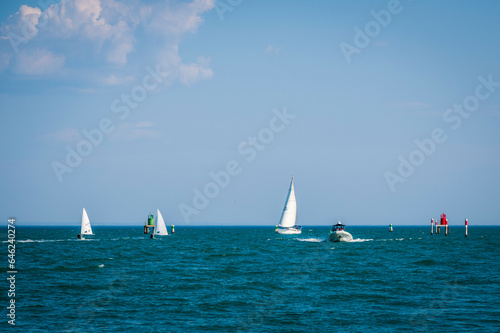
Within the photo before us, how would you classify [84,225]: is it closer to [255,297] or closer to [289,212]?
[289,212]

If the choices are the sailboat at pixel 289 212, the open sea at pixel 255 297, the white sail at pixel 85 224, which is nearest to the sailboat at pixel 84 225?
the white sail at pixel 85 224

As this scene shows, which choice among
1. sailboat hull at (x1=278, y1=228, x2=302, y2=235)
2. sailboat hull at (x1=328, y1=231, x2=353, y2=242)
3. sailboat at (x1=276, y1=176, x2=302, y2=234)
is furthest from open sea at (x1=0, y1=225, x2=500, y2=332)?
sailboat hull at (x1=278, y1=228, x2=302, y2=235)

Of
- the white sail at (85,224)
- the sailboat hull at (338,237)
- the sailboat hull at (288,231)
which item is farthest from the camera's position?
the sailboat hull at (288,231)

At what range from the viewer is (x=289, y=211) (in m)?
142

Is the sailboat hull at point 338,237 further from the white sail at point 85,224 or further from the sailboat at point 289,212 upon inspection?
the white sail at point 85,224

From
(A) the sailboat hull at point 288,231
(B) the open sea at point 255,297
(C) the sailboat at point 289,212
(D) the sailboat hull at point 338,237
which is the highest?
(C) the sailboat at point 289,212

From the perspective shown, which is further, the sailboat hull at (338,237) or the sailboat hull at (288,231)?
the sailboat hull at (288,231)

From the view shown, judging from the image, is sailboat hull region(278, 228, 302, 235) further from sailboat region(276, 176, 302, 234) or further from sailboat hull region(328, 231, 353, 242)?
sailboat hull region(328, 231, 353, 242)

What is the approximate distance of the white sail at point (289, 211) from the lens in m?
140

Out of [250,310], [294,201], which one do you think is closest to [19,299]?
[250,310]

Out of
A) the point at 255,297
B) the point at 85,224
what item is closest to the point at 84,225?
the point at 85,224

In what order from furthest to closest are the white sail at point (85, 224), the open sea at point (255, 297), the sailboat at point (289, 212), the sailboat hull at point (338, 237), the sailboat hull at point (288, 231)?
the sailboat hull at point (288, 231)
the sailboat at point (289, 212)
the white sail at point (85, 224)
the sailboat hull at point (338, 237)
the open sea at point (255, 297)

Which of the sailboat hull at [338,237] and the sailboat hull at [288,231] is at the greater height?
the sailboat hull at [338,237]

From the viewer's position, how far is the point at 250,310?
31.2m
